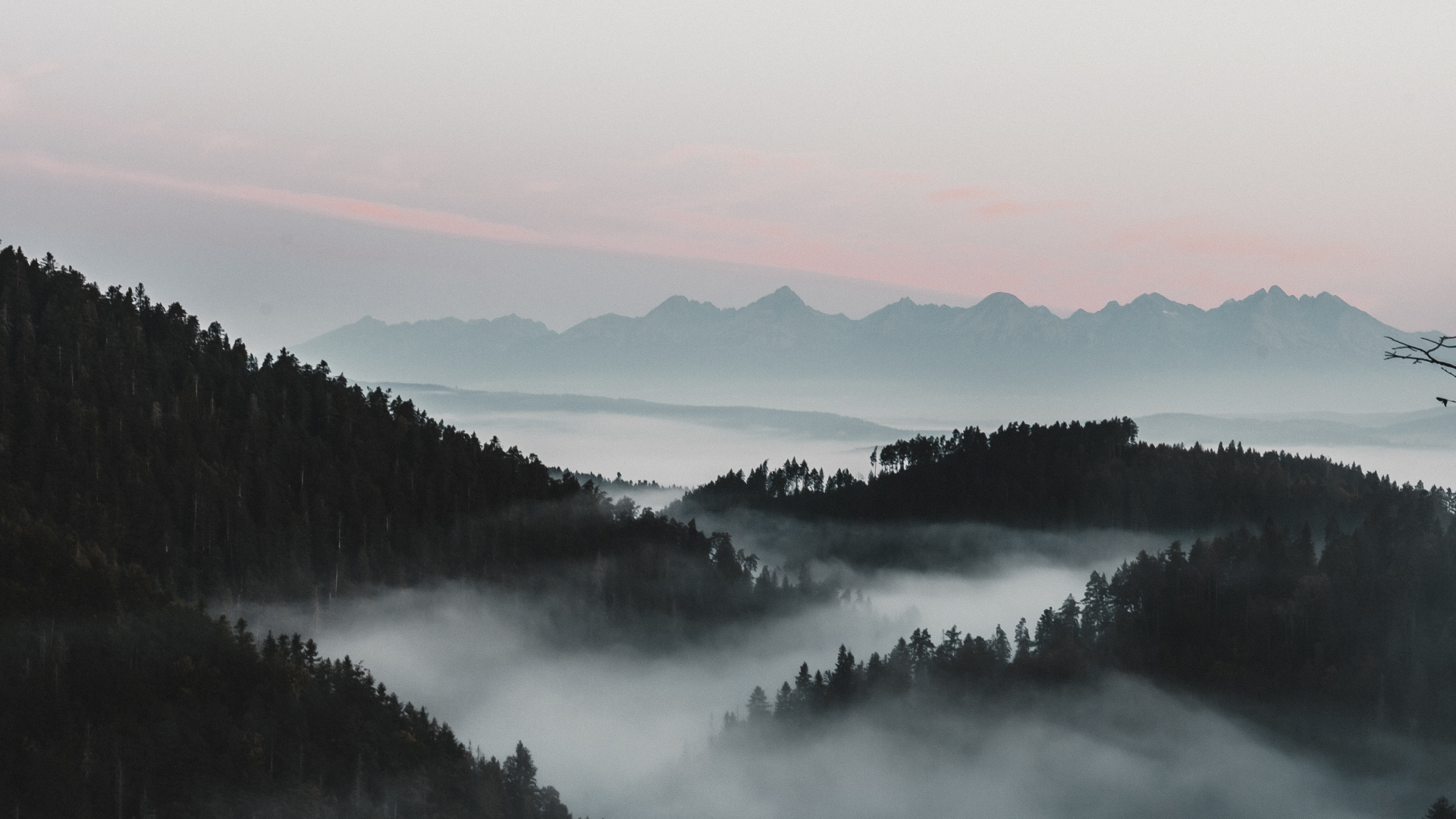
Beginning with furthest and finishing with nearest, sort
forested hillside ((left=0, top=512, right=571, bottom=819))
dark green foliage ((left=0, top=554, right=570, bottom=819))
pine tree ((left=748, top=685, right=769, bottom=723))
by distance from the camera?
1. pine tree ((left=748, top=685, right=769, bottom=723))
2. forested hillside ((left=0, top=512, right=571, bottom=819))
3. dark green foliage ((left=0, top=554, right=570, bottom=819))

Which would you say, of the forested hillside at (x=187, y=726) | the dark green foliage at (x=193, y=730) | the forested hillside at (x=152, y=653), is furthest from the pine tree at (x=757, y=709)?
the dark green foliage at (x=193, y=730)

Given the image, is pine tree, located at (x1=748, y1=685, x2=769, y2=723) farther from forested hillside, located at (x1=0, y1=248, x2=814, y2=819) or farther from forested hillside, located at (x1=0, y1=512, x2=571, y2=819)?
forested hillside, located at (x1=0, y1=512, x2=571, y2=819)

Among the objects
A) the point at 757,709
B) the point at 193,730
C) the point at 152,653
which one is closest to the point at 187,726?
the point at 193,730

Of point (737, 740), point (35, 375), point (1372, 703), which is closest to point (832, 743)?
point (737, 740)

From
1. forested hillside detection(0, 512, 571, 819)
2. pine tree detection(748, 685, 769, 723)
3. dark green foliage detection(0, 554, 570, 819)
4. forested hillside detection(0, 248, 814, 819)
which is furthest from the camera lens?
pine tree detection(748, 685, 769, 723)

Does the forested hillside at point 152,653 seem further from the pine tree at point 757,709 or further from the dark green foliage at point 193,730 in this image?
the pine tree at point 757,709

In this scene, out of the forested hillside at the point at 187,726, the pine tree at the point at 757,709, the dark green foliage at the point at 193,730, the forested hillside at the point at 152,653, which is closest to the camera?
the dark green foliage at the point at 193,730

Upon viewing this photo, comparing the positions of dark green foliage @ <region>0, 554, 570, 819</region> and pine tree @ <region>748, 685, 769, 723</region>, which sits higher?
dark green foliage @ <region>0, 554, 570, 819</region>

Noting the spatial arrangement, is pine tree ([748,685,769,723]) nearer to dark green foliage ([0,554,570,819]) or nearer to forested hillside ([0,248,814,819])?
forested hillside ([0,248,814,819])

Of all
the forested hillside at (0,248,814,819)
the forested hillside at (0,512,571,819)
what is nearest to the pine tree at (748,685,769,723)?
the forested hillside at (0,248,814,819)

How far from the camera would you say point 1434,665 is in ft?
640

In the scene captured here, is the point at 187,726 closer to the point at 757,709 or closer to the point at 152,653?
the point at 152,653

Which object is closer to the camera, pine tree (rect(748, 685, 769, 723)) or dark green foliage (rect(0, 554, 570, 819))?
dark green foliage (rect(0, 554, 570, 819))

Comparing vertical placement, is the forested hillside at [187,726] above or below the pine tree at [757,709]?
above
